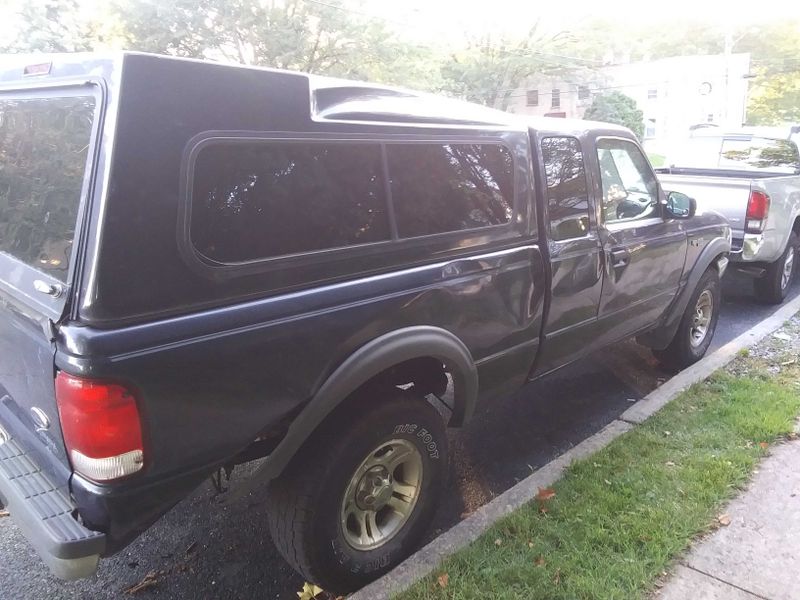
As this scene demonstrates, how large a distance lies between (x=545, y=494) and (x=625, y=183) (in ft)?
7.16

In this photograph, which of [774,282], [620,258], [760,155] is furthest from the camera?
[760,155]

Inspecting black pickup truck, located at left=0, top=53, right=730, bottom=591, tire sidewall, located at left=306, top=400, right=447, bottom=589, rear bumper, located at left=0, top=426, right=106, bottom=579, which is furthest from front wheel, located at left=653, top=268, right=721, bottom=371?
rear bumper, located at left=0, top=426, right=106, bottom=579

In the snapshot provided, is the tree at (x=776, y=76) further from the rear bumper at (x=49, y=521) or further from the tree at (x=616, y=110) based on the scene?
the rear bumper at (x=49, y=521)

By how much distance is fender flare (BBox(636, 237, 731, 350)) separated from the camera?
478 centimetres

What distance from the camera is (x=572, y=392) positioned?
15.9 ft

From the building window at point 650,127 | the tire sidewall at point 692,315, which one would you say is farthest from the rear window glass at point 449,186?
the building window at point 650,127

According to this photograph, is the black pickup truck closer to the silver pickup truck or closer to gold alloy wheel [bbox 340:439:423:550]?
gold alloy wheel [bbox 340:439:423:550]

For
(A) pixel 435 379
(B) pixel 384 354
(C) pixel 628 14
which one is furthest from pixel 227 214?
(C) pixel 628 14

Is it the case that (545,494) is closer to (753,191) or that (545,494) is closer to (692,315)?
(692,315)

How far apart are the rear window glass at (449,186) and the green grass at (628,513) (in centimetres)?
141

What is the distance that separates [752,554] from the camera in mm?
2791

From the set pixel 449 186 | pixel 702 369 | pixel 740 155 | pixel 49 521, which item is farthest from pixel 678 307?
pixel 740 155

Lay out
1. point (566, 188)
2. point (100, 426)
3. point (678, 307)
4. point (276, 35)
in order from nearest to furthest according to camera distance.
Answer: point (100, 426) → point (566, 188) → point (678, 307) → point (276, 35)

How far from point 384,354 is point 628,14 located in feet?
133
